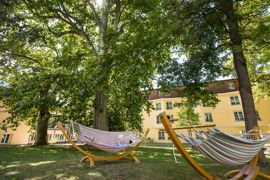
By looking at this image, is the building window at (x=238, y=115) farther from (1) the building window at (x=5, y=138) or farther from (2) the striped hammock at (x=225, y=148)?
(1) the building window at (x=5, y=138)

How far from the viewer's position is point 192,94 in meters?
6.70

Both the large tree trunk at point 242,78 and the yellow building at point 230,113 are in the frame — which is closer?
the large tree trunk at point 242,78

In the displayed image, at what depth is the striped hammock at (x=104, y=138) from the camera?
3829 millimetres

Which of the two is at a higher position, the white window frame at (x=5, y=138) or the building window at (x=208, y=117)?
the building window at (x=208, y=117)

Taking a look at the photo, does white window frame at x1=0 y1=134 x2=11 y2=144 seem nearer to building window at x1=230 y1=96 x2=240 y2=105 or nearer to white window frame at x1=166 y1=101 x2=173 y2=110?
white window frame at x1=166 y1=101 x2=173 y2=110

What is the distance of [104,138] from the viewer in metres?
4.57

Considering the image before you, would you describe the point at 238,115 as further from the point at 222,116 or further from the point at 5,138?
the point at 5,138

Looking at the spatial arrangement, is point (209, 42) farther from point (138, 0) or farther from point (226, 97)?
point (226, 97)

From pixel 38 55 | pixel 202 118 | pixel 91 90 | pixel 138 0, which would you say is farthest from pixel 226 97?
pixel 38 55

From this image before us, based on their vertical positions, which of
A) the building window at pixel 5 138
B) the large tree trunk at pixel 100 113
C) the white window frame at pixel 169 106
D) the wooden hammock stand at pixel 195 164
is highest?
the white window frame at pixel 169 106

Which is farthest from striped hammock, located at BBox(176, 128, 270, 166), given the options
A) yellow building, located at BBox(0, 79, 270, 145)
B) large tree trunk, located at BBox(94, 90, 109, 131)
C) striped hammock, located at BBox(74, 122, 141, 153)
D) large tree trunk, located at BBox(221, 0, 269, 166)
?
yellow building, located at BBox(0, 79, 270, 145)

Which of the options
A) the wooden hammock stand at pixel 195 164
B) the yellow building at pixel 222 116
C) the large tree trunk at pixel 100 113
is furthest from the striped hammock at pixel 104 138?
the yellow building at pixel 222 116

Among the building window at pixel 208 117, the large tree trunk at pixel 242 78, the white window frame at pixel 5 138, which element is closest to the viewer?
the large tree trunk at pixel 242 78

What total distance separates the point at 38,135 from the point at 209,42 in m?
12.7
